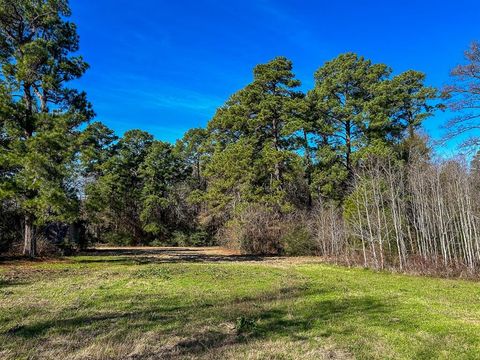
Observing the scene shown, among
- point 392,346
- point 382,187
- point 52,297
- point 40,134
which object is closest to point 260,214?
point 382,187

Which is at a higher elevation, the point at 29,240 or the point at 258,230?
the point at 29,240

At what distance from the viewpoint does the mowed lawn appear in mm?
4973

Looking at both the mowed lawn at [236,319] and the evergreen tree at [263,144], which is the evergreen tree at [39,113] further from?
the evergreen tree at [263,144]

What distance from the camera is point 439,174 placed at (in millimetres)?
16281

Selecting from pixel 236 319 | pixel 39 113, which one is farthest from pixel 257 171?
pixel 236 319

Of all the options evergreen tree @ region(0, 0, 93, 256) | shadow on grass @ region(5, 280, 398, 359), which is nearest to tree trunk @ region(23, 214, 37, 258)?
evergreen tree @ region(0, 0, 93, 256)

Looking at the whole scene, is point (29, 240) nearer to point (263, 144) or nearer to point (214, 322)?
point (214, 322)

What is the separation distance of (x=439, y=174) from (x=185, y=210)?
31893 millimetres

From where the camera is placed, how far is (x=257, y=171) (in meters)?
28.8

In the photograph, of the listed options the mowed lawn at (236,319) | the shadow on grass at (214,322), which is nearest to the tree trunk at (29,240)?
the mowed lawn at (236,319)

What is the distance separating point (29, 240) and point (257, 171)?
15.7 metres

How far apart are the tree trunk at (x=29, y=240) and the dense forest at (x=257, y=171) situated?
1.9 inches

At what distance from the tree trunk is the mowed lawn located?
7.07m

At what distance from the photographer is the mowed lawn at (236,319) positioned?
4.97 metres
